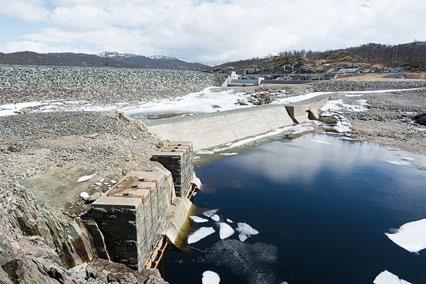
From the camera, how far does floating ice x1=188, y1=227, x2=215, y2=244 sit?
15320mm

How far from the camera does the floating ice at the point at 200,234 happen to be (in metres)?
15.3

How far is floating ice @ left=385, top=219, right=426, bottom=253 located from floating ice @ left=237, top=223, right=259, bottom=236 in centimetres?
558

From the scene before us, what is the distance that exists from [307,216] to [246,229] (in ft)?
10.9

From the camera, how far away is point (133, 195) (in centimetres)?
1239

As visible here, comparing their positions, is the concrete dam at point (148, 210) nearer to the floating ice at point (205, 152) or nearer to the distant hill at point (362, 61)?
the floating ice at point (205, 152)

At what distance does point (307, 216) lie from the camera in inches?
698

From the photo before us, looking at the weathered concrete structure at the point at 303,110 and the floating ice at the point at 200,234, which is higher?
the weathered concrete structure at the point at 303,110

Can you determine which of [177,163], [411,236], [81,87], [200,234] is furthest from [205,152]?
[81,87]

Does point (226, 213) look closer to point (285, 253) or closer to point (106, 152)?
point (285, 253)

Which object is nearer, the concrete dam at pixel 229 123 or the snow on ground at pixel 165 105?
the concrete dam at pixel 229 123

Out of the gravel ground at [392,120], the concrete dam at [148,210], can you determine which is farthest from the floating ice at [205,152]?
the gravel ground at [392,120]

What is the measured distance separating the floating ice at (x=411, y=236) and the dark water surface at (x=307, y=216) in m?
0.34

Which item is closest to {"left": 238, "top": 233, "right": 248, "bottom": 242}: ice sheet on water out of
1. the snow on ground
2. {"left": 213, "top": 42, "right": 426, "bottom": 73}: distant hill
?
the snow on ground

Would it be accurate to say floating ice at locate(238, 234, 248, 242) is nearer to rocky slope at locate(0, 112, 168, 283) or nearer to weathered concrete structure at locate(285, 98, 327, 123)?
rocky slope at locate(0, 112, 168, 283)
